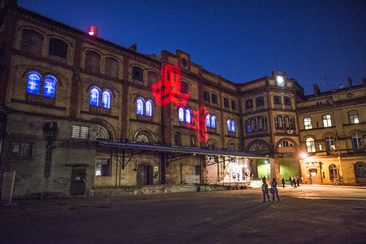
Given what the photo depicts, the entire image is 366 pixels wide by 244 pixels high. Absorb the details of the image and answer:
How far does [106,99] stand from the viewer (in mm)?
24750

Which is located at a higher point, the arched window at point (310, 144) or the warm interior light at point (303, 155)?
the arched window at point (310, 144)

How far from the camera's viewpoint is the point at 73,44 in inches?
915

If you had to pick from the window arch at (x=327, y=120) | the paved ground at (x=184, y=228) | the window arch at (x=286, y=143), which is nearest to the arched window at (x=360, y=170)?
the window arch at (x=327, y=120)

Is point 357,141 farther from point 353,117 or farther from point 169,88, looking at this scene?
point 169,88

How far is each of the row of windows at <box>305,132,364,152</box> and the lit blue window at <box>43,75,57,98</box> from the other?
35.3 meters

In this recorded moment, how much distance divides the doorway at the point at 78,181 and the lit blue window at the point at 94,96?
7108 mm

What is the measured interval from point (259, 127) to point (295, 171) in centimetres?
958

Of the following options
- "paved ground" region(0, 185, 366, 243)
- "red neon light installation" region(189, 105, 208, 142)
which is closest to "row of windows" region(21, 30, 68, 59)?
"paved ground" region(0, 185, 366, 243)


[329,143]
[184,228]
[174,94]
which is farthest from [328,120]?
[184,228]

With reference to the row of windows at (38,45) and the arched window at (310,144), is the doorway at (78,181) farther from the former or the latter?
the arched window at (310,144)

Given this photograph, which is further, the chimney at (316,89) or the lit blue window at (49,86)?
the chimney at (316,89)

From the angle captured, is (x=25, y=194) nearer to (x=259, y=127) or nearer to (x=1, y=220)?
(x=1, y=220)

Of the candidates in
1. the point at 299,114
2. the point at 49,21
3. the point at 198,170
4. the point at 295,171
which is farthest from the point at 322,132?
the point at 49,21

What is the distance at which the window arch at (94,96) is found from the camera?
23.6 metres
